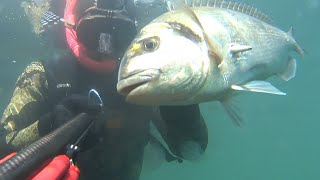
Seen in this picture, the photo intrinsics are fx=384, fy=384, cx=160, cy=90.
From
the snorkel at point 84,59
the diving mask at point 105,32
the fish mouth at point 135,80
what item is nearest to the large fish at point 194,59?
the fish mouth at point 135,80

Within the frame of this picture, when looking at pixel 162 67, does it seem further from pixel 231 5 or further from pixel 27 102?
pixel 27 102

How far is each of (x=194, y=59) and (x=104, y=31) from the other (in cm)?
168

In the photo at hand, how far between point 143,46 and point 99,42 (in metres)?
1.49

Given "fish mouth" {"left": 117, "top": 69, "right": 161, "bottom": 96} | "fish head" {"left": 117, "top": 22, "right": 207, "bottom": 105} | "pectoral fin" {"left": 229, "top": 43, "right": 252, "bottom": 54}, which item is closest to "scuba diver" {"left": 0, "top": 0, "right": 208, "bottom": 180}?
"pectoral fin" {"left": 229, "top": 43, "right": 252, "bottom": 54}

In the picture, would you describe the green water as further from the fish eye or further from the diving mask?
the diving mask

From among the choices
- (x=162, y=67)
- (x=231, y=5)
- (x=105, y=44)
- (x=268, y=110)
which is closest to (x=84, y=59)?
(x=105, y=44)

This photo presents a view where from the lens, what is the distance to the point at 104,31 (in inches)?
156

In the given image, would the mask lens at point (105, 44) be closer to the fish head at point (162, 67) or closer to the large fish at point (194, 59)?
the large fish at point (194, 59)

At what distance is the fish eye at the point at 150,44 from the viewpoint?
254cm

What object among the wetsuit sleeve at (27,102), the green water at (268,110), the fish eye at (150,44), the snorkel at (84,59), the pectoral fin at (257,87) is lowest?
the green water at (268,110)

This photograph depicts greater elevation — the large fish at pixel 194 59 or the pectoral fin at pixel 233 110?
the large fish at pixel 194 59

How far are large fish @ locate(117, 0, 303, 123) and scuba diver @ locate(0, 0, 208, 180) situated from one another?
2.69ft

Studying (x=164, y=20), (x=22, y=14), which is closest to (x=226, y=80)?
(x=164, y=20)

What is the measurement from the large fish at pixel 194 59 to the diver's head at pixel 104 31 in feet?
3.62
